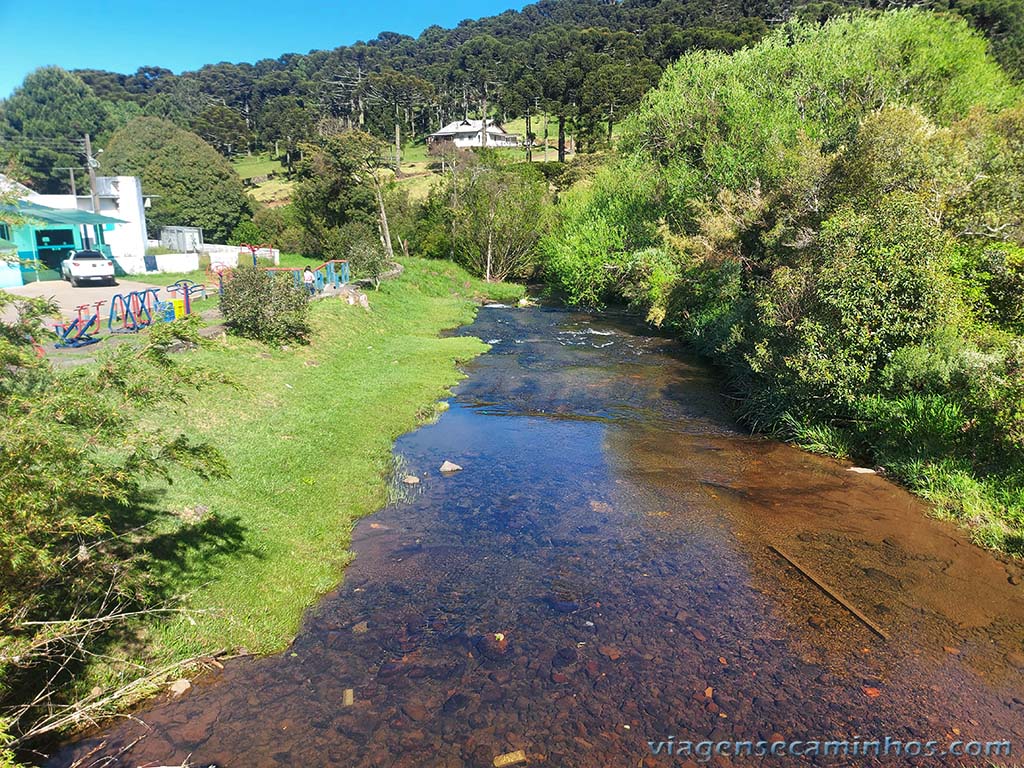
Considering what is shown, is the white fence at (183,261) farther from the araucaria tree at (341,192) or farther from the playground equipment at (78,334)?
the playground equipment at (78,334)

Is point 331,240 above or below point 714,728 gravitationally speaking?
above

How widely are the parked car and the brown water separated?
27.7m

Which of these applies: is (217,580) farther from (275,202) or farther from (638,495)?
(275,202)

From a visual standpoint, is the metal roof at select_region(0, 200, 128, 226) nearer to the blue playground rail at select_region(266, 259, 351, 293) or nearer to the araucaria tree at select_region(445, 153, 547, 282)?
the blue playground rail at select_region(266, 259, 351, 293)

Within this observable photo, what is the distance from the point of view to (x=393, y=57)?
164m

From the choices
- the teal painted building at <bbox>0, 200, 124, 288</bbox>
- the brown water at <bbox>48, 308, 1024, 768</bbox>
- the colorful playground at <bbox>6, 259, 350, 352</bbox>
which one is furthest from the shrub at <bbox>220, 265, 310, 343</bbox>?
the teal painted building at <bbox>0, 200, 124, 288</bbox>

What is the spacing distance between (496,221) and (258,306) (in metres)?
31.3

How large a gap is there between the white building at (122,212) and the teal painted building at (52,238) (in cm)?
74

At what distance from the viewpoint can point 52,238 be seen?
3944 centimetres

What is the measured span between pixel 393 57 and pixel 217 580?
18229 centimetres

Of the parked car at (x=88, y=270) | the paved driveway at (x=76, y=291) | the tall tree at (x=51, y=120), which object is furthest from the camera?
the tall tree at (x=51, y=120)

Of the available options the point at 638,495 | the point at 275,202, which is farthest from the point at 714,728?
the point at 275,202

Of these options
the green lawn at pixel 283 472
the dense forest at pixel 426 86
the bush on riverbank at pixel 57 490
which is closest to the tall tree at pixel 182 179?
the dense forest at pixel 426 86

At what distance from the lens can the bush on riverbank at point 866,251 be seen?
1330 cm
